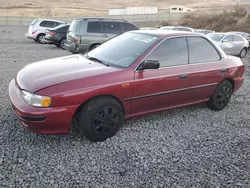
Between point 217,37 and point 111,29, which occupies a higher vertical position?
point 111,29

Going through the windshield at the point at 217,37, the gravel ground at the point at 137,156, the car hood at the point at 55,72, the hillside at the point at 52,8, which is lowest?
the hillside at the point at 52,8

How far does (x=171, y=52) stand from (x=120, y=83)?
116 cm

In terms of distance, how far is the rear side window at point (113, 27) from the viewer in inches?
418

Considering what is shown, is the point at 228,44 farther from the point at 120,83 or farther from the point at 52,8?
the point at 52,8

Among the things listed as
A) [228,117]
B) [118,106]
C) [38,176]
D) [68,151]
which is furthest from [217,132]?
[38,176]

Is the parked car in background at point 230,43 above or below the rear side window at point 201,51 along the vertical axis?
below

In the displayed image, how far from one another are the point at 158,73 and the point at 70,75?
135 cm

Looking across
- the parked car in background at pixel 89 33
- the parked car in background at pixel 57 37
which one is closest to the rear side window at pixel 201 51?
the parked car in background at pixel 89 33

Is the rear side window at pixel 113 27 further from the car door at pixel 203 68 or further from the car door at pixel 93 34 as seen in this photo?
the car door at pixel 203 68

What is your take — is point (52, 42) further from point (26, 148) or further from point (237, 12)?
point (237, 12)

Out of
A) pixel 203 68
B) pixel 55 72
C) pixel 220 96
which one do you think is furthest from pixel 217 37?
pixel 55 72

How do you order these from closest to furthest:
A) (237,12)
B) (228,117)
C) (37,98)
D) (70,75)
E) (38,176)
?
(38,176) < (37,98) < (70,75) < (228,117) < (237,12)

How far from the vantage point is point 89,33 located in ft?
33.4

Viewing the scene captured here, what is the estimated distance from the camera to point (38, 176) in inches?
110
